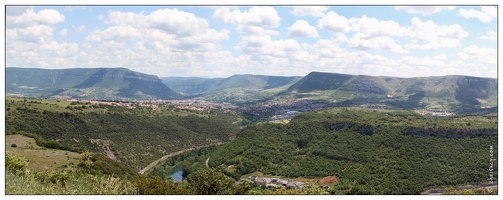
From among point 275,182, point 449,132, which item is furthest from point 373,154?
point 275,182

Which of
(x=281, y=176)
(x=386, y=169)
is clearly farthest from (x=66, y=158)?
(x=386, y=169)

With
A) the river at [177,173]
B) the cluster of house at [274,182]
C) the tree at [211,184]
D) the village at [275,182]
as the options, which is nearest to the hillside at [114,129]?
the river at [177,173]

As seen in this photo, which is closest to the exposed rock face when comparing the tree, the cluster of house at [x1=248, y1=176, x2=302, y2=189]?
the cluster of house at [x1=248, y1=176, x2=302, y2=189]

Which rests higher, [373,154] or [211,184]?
[211,184]

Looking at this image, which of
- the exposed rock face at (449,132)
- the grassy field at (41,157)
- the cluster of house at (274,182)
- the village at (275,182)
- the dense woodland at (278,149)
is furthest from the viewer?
the exposed rock face at (449,132)

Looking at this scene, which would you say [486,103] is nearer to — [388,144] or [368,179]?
[388,144]

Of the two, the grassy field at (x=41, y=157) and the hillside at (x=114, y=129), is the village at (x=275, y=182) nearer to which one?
the hillside at (x=114, y=129)

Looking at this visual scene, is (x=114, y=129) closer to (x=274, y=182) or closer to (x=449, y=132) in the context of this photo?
(x=274, y=182)
